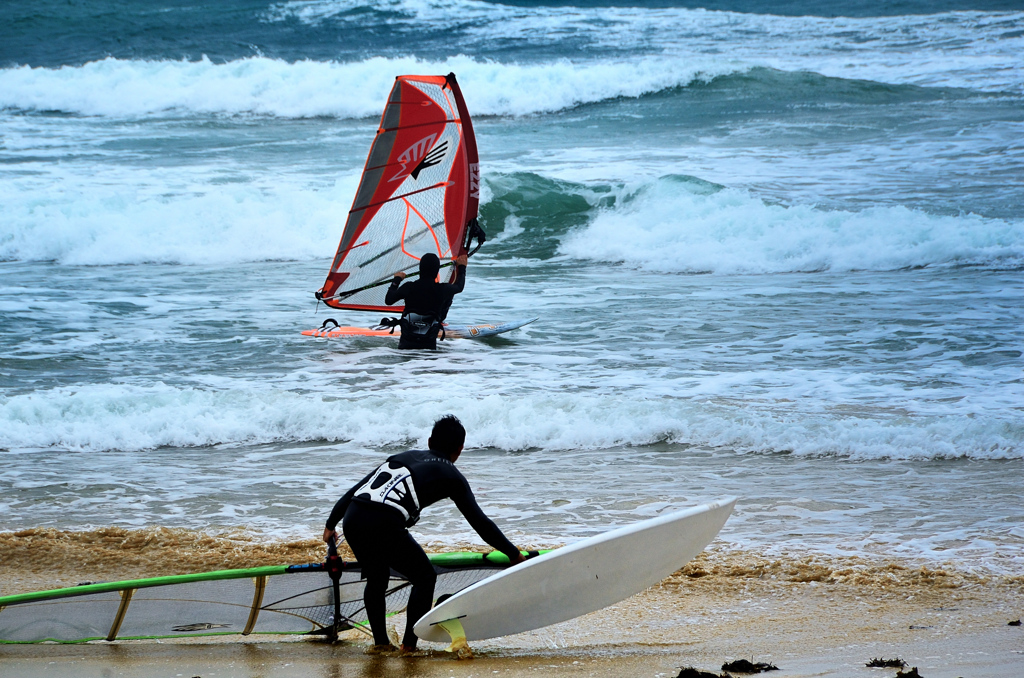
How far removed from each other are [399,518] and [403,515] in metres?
0.02

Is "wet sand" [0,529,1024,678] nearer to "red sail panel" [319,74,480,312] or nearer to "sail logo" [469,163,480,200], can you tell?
"red sail panel" [319,74,480,312]

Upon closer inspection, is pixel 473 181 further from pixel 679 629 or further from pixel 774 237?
pixel 679 629

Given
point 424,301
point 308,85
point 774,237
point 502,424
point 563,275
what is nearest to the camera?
point 502,424

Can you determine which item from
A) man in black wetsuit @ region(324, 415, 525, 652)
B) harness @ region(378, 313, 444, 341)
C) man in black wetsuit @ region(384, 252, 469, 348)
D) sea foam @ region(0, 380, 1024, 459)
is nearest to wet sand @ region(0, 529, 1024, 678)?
man in black wetsuit @ region(324, 415, 525, 652)

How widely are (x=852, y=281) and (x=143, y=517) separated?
9.59 metres

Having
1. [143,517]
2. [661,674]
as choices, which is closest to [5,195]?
[143,517]

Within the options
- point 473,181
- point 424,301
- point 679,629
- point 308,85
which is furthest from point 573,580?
point 308,85

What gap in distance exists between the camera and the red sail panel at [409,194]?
10125 millimetres

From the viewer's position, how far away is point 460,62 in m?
27.2

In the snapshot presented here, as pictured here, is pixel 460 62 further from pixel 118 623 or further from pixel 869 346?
pixel 118 623

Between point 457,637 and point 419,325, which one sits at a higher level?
point 419,325

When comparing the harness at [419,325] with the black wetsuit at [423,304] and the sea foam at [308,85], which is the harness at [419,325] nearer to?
the black wetsuit at [423,304]

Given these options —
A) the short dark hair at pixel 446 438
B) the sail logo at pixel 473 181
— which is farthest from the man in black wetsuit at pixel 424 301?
the short dark hair at pixel 446 438

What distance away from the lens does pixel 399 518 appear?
385 cm
